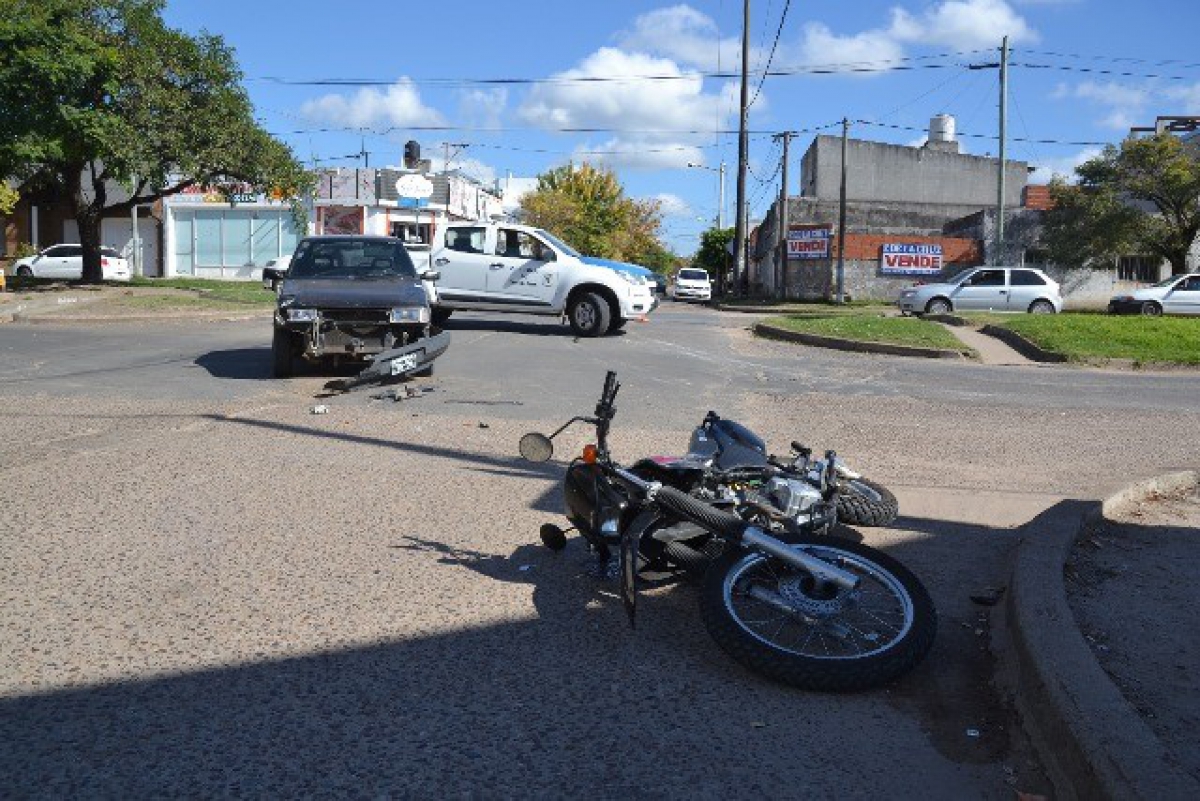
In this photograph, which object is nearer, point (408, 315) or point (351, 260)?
point (408, 315)

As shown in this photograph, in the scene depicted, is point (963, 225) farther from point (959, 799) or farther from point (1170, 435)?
point (959, 799)

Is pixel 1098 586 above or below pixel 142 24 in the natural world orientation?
below

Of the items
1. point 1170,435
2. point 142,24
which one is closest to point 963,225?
point 142,24

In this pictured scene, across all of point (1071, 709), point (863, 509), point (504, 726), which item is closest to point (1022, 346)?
point (863, 509)

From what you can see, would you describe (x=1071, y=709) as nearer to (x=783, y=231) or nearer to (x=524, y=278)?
(x=524, y=278)

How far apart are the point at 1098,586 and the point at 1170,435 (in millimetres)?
5707

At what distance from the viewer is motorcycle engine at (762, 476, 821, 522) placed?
4.74 m

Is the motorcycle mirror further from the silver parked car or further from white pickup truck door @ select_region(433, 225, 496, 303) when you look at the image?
the silver parked car

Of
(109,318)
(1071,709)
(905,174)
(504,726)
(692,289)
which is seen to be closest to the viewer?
(1071,709)

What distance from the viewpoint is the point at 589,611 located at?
479 cm

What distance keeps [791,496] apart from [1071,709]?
62.4 inches

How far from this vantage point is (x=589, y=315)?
1883 centimetres

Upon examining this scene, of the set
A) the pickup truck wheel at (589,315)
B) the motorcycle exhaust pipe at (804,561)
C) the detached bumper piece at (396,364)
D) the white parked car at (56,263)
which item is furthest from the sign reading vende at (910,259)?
the motorcycle exhaust pipe at (804,561)

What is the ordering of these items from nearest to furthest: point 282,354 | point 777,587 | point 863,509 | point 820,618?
1. point 820,618
2. point 777,587
3. point 863,509
4. point 282,354
